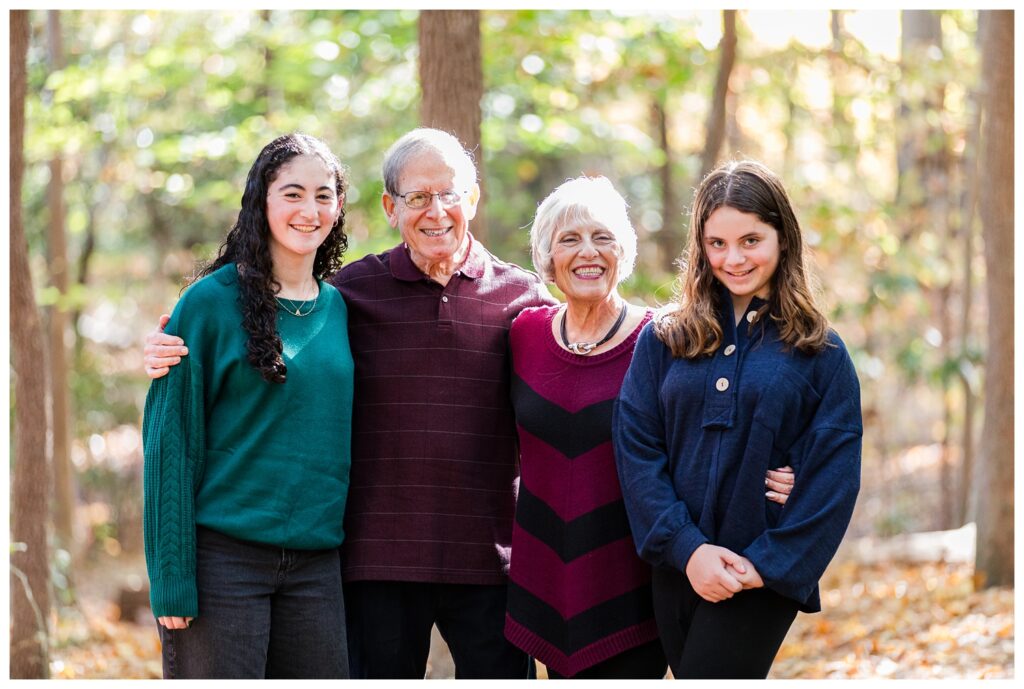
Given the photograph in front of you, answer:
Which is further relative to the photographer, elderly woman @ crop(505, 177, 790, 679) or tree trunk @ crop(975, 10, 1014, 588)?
tree trunk @ crop(975, 10, 1014, 588)

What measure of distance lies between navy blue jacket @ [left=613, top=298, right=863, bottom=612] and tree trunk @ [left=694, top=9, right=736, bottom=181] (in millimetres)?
5828

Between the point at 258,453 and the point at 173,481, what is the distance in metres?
0.26

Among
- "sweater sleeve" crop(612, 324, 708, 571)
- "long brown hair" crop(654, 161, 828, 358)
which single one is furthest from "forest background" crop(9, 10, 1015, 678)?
"sweater sleeve" crop(612, 324, 708, 571)

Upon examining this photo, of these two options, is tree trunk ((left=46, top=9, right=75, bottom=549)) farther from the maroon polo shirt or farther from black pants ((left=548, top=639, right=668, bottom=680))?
black pants ((left=548, top=639, right=668, bottom=680))

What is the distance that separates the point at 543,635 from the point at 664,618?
443 mm

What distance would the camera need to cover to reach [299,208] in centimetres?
326

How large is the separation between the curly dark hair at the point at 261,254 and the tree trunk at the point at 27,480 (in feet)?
7.21

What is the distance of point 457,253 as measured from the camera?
3.58m

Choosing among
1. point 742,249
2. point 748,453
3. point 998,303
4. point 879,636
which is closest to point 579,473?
point 748,453

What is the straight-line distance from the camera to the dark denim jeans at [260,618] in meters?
3.03

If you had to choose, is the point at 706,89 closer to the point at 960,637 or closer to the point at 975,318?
the point at 975,318

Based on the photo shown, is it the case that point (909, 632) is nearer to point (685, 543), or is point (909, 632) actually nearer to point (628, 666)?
point (628, 666)

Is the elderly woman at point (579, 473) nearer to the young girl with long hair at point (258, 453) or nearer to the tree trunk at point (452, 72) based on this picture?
the young girl with long hair at point (258, 453)

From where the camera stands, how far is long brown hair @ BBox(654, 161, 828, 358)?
9.64 ft
